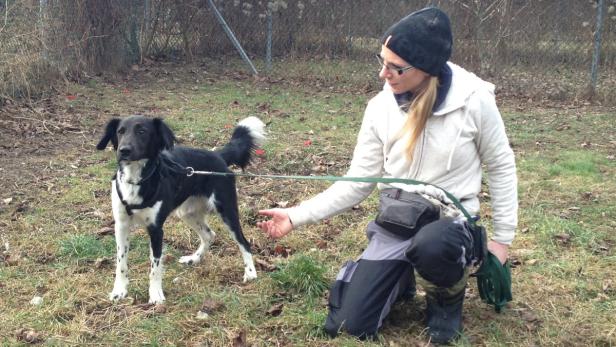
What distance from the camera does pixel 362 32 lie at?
11953 millimetres

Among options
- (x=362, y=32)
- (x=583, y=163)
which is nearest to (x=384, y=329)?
(x=583, y=163)

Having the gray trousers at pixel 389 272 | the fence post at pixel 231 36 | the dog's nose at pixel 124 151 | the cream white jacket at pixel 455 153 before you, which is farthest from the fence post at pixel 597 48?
the dog's nose at pixel 124 151

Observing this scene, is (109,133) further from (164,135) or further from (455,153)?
(455,153)

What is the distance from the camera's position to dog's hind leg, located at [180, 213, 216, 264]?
4.11 m

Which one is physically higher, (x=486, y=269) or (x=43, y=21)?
(x=43, y=21)

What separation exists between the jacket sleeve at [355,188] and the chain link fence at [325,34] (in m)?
6.49

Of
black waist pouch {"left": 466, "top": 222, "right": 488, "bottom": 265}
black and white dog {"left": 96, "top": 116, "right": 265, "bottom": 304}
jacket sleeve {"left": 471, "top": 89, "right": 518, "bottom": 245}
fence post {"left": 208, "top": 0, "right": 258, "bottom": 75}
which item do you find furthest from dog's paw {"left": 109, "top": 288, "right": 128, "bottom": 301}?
fence post {"left": 208, "top": 0, "right": 258, "bottom": 75}

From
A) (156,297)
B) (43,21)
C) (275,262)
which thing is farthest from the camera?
(43,21)

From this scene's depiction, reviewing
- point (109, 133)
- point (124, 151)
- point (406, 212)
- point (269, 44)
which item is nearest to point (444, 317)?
point (406, 212)

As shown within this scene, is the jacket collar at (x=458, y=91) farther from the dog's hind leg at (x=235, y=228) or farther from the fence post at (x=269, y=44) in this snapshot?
the fence post at (x=269, y=44)

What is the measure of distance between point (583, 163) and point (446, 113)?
3.92m

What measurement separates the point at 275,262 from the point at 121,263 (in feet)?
3.28

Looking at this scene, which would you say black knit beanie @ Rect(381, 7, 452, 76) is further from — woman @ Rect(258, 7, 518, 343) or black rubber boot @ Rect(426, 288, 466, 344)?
black rubber boot @ Rect(426, 288, 466, 344)

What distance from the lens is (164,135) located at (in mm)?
3465
